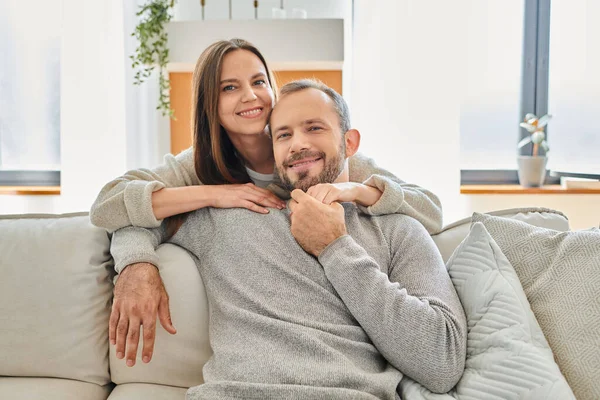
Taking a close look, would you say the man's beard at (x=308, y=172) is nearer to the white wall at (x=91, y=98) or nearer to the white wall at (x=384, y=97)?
the white wall at (x=384, y=97)

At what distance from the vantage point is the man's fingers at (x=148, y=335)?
1.27 m

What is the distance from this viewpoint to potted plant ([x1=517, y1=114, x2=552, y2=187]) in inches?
126

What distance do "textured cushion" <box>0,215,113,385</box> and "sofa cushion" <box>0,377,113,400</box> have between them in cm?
2

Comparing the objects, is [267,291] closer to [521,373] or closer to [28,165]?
[521,373]

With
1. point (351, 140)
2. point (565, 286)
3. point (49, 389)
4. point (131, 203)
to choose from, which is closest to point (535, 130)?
point (351, 140)

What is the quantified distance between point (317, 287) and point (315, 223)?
145 millimetres

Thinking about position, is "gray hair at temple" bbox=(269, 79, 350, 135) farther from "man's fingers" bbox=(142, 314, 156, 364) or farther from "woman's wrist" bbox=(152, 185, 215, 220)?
"man's fingers" bbox=(142, 314, 156, 364)

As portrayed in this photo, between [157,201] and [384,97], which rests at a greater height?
[384,97]

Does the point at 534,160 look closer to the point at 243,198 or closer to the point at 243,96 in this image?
the point at 243,96

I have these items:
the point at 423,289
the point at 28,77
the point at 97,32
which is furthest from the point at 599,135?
the point at 28,77

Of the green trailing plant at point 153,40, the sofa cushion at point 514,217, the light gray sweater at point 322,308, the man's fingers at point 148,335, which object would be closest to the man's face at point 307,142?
the light gray sweater at point 322,308

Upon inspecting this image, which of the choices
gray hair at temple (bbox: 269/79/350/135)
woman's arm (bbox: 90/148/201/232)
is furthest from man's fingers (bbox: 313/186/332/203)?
woman's arm (bbox: 90/148/201/232)

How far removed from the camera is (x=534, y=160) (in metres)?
3.21

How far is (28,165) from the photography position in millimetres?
3625
